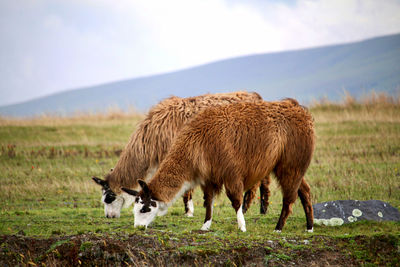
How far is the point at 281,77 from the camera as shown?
545 feet

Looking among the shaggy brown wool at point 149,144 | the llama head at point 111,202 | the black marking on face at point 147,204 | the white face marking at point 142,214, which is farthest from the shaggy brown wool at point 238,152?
the llama head at point 111,202

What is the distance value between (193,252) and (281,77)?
16297 centimetres

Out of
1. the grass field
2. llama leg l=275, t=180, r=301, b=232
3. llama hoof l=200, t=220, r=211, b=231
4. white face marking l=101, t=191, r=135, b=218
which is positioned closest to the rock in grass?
the grass field

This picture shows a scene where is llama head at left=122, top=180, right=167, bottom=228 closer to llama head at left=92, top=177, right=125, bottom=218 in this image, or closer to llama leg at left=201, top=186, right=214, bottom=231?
llama leg at left=201, top=186, right=214, bottom=231

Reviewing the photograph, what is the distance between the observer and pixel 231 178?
8.32 metres

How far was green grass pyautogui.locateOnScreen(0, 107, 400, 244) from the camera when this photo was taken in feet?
28.7

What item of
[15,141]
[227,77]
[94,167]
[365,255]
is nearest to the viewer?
[365,255]

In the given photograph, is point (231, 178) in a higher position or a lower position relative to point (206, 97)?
Result: lower

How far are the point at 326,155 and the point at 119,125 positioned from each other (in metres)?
12.1

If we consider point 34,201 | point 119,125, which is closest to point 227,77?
point 119,125

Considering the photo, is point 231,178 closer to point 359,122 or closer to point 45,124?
point 359,122

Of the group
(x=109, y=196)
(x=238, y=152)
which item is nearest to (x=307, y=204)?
(x=238, y=152)

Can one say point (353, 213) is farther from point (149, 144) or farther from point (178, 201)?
point (178, 201)

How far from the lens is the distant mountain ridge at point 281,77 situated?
13038 centimetres
